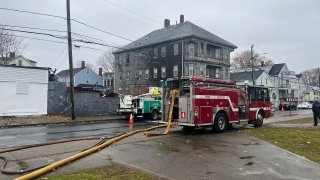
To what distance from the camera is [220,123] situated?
56.9 feet

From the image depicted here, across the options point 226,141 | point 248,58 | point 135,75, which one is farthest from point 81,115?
point 248,58

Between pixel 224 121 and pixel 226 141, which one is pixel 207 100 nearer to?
pixel 224 121

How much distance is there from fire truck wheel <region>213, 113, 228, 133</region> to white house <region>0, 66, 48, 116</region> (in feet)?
56.8

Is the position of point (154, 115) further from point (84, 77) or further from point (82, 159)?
point (84, 77)

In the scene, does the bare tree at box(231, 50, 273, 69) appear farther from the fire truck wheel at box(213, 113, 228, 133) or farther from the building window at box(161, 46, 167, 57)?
the fire truck wheel at box(213, 113, 228, 133)

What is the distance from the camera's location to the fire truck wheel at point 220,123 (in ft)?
56.0

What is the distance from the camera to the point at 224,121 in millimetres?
17625

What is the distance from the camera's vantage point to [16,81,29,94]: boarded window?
1090 inches

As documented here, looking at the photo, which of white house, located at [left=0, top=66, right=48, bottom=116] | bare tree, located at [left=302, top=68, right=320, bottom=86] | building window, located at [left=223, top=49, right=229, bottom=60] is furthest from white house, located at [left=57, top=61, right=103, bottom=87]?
bare tree, located at [left=302, top=68, right=320, bottom=86]

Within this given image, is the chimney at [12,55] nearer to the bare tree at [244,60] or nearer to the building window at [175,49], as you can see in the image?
the building window at [175,49]

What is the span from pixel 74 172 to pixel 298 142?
29.8 feet

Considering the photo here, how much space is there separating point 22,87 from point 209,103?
696 inches

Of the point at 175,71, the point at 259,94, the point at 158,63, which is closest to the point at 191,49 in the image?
the point at 175,71

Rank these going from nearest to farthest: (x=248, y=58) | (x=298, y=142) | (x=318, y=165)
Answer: (x=318, y=165) < (x=298, y=142) < (x=248, y=58)
